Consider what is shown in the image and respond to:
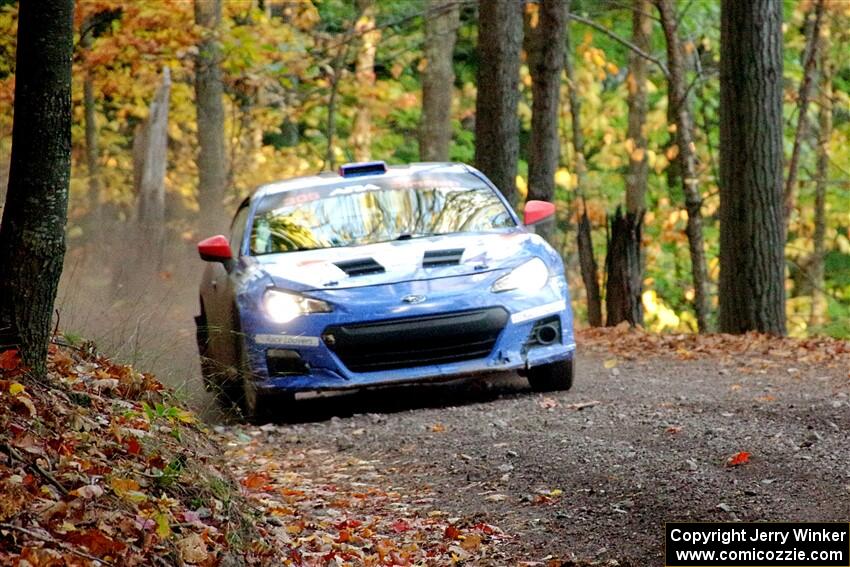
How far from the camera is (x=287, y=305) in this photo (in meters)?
9.83

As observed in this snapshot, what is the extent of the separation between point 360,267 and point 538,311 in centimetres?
125

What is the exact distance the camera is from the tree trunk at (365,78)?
26.3 meters

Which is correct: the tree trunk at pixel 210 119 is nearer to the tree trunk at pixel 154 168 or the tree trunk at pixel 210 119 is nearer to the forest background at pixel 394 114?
the forest background at pixel 394 114

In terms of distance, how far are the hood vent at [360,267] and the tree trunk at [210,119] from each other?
41.4 ft

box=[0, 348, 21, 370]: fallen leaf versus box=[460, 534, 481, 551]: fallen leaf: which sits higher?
box=[0, 348, 21, 370]: fallen leaf

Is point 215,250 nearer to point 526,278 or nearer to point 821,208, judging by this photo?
point 526,278

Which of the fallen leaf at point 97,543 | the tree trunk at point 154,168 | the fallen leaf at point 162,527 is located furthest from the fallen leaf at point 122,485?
the tree trunk at point 154,168

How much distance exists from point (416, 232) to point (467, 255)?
0.75m

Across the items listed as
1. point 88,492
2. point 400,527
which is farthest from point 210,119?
point 88,492

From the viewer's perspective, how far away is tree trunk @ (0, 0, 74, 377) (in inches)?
259

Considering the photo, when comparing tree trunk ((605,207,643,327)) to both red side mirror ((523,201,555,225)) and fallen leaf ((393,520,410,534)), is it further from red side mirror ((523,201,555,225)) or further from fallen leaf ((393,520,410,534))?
fallen leaf ((393,520,410,534))

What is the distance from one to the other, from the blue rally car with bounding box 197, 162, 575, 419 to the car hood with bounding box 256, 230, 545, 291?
10 mm

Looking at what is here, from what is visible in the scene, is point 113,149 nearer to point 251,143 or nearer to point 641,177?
point 251,143

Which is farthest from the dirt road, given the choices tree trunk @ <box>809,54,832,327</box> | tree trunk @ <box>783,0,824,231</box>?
tree trunk @ <box>809,54,832,327</box>
